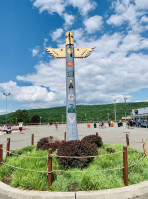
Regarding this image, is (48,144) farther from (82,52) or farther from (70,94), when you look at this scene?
(82,52)

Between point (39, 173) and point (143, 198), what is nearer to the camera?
point (143, 198)

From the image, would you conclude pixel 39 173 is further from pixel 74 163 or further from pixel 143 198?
pixel 143 198

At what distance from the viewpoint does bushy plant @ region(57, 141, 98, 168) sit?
20.3 feet

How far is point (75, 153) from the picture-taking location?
6.42 metres

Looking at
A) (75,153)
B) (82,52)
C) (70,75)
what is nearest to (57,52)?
(82,52)

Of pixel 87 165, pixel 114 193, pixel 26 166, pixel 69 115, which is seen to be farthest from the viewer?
pixel 69 115

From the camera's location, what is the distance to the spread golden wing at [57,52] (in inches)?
380

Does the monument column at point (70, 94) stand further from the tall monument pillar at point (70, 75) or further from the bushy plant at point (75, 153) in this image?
the bushy plant at point (75, 153)

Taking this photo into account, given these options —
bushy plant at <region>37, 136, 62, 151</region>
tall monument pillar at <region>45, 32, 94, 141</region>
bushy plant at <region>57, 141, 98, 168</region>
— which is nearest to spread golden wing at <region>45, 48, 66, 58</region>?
tall monument pillar at <region>45, 32, 94, 141</region>

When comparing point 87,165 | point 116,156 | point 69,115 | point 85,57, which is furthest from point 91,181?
point 85,57

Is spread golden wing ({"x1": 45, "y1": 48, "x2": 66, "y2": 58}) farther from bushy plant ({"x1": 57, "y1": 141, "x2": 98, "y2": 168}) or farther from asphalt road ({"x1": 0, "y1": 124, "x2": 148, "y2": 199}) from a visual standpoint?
asphalt road ({"x1": 0, "y1": 124, "x2": 148, "y2": 199})

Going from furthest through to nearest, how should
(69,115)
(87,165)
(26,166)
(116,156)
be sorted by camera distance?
(69,115)
(116,156)
(87,165)
(26,166)

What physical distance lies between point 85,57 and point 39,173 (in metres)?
7.01

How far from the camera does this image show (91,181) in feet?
15.1
